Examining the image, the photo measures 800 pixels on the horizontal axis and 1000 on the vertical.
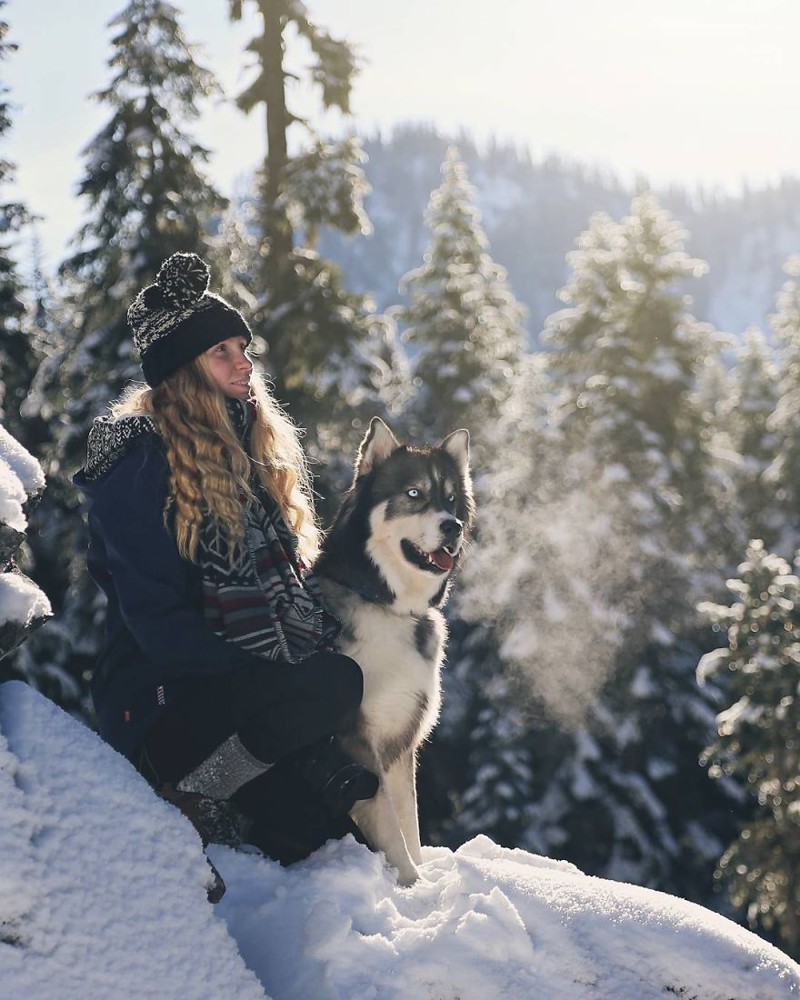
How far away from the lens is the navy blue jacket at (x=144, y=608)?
3490 mm

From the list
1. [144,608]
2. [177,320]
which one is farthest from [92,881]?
[177,320]

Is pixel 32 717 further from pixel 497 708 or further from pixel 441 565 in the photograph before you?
pixel 497 708

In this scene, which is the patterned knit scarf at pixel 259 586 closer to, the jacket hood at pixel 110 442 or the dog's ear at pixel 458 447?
the jacket hood at pixel 110 442

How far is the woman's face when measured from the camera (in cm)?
400

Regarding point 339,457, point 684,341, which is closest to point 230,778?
point 339,457

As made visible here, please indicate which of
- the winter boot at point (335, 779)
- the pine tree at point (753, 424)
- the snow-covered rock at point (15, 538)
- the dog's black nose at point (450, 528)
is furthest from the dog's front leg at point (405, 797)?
the pine tree at point (753, 424)

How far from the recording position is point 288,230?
15383 millimetres

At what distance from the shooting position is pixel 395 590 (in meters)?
4.74

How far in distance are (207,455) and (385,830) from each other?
5.98 feet

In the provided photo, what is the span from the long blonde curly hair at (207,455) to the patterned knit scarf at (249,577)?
0.21ft

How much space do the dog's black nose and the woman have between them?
3.35 feet

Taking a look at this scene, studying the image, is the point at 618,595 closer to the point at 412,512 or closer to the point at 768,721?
the point at 768,721

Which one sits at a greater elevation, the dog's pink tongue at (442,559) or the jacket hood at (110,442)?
the jacket hood at (110,442)

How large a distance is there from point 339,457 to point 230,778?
1288 centimetres
